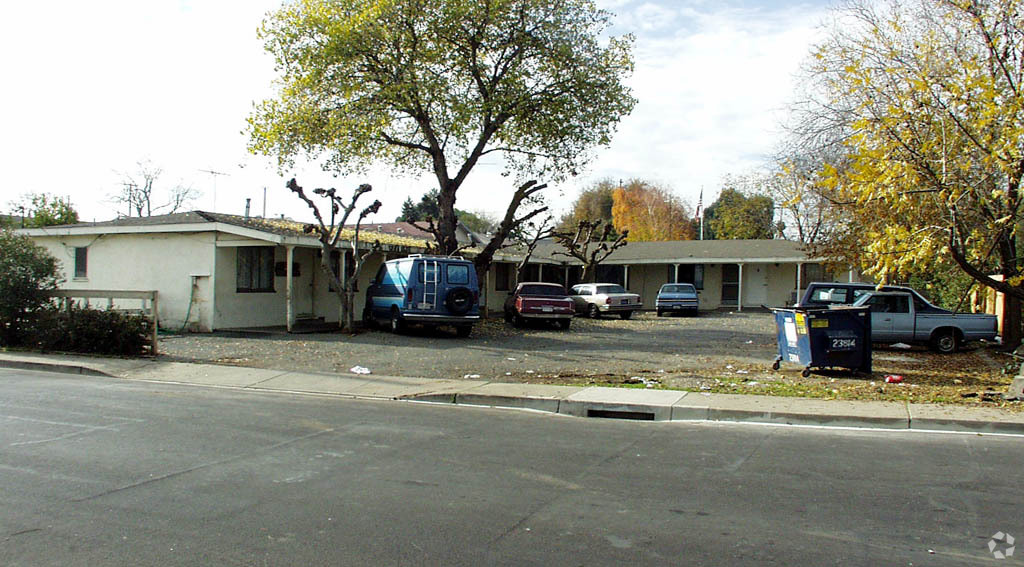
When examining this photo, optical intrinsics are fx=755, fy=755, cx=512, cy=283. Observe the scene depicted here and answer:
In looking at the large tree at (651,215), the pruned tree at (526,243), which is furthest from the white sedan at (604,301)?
the large tree at (651,215)

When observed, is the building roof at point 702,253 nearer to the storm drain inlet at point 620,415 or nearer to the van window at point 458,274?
the van window at point 458,274

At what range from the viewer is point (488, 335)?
21984 mm

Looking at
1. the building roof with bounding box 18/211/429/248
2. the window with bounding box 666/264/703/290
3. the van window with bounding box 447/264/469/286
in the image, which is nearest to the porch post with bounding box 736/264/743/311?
the window with bounding box 666/264/703/290

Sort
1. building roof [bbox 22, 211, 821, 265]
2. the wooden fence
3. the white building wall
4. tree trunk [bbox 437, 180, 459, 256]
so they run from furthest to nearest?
tree trunk [bbox 437, 180, 459, 256], the white building wall, building roof [bbox 22, 211, 821, 265], the wooden fence

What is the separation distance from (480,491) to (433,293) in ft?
46.2

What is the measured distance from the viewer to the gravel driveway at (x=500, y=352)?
14703 millimetres

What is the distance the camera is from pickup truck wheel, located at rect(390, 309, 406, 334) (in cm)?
2052

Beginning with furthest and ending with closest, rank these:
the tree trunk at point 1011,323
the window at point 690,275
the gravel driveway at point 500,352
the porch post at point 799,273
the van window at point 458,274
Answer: the window at point 690,275 < the porch post at point 799,273 < the van window at point 458,274 < the tree trunk at point 1011,323 < the gravel driveway at point 500,352

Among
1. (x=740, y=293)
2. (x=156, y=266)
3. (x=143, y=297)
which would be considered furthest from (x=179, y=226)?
(x=740, y=293)

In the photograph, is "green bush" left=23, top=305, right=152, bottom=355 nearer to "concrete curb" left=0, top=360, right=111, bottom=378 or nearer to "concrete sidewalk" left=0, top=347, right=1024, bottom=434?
"concrete sidewalk" left=0, top=347, right=1024, bottom=434

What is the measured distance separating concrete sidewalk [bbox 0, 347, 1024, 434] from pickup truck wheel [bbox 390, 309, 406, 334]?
6264 millimetres

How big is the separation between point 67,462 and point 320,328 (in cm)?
1511

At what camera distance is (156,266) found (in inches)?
863

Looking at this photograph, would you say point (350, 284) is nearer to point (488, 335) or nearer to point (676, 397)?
point (488, 335)
